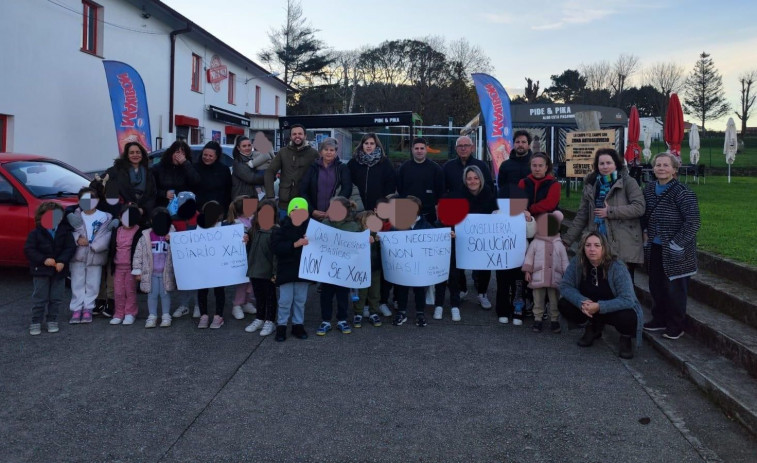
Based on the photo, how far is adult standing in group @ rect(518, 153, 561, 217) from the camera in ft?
21.5

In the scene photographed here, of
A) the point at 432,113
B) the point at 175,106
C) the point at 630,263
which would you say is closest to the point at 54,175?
the point at 630,263

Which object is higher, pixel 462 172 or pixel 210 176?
pixel 462 172

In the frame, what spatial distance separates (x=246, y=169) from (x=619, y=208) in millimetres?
4533

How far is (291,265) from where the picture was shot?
19.9 ft

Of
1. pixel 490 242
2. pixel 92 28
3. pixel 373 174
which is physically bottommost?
pixel 490 242

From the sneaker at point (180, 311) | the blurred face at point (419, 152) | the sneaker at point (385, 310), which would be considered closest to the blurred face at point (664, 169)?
the blurred face at point (419, 152)

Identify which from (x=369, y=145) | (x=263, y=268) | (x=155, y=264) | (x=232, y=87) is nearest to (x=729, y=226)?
(x=369, y=145)

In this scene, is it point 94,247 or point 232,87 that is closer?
point 94,247

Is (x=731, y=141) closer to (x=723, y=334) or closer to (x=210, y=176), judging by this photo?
(x=723, y=334)

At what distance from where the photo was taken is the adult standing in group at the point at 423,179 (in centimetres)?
730

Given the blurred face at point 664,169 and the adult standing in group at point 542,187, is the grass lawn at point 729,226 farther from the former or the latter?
the adult standing in group at point 542,187

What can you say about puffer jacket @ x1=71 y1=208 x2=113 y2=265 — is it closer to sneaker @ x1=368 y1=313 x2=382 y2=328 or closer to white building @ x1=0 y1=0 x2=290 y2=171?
sneaker @ x1=368 y1=313 x2=382 y2=328

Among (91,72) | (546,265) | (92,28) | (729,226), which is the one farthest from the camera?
(92,28)

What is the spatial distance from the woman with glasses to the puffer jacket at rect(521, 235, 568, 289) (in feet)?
1.21
